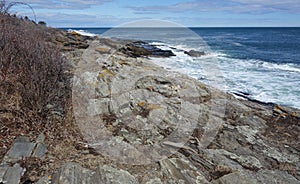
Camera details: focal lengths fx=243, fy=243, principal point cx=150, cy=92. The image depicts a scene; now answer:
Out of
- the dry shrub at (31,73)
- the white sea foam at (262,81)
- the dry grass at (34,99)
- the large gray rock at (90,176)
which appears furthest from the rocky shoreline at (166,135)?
the white sea foam at (262,81)

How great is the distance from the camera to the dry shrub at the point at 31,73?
15.9 ft

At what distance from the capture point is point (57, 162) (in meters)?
3.92

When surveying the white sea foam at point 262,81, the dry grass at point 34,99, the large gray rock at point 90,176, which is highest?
the dry grass at point 34,99

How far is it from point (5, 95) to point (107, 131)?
220cm

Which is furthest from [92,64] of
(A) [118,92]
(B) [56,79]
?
(B) [56,79]

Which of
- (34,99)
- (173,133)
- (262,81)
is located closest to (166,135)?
(173,133)

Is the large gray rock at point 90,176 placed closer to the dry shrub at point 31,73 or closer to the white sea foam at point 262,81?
the dry shrub at point 31,73

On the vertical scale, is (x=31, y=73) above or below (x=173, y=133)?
above

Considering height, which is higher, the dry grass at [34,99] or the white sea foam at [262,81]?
the dry grass at [34,99]

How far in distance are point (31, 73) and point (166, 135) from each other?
311cm

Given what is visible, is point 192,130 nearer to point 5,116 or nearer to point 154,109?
point 154,109

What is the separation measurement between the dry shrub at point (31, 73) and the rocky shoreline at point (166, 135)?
63 cm

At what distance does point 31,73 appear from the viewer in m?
4.98

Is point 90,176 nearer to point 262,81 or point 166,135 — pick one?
point 166,135
